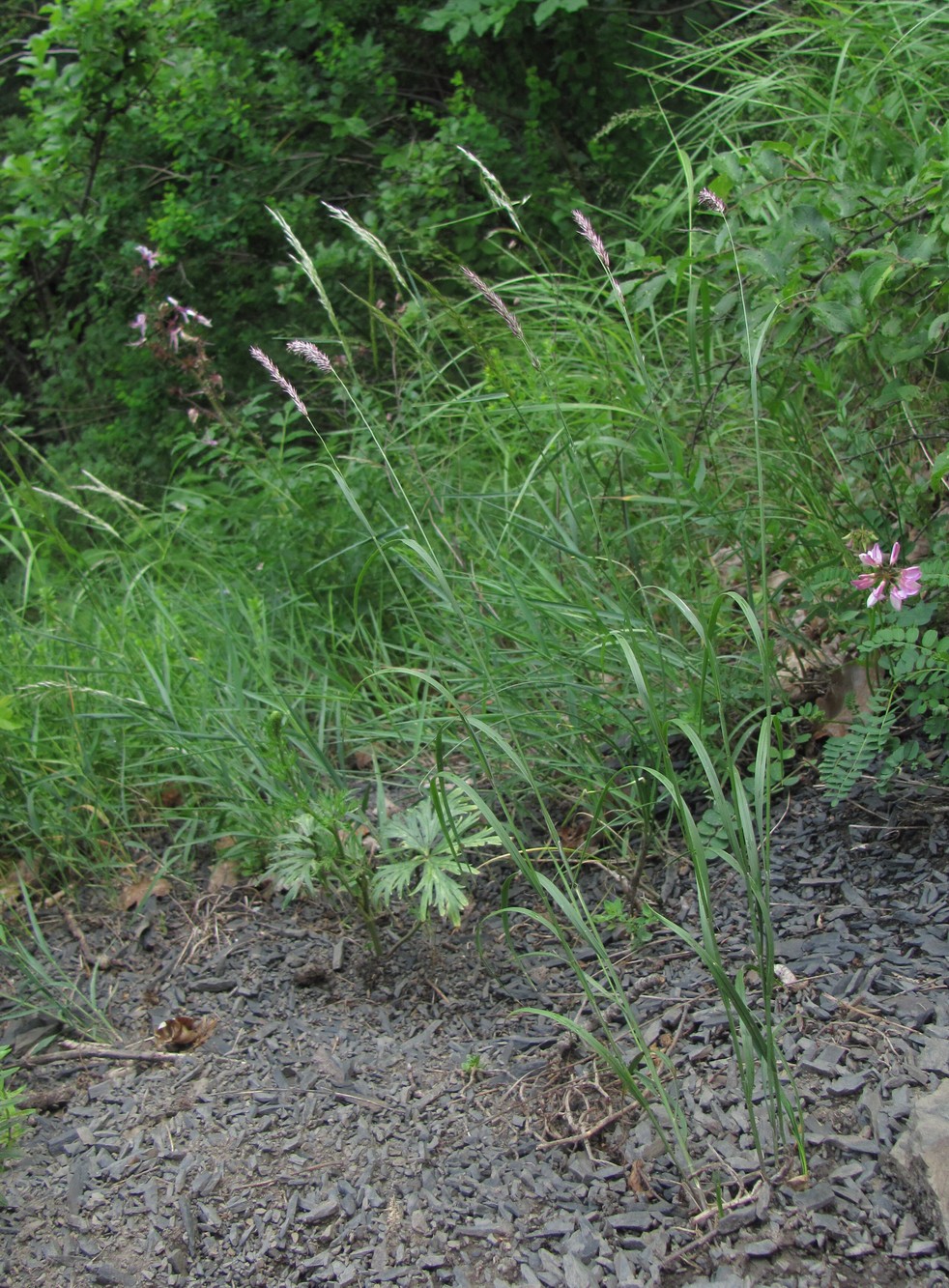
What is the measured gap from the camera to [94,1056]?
6.41ft

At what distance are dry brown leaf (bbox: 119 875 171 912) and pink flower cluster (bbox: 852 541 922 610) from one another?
1550 mm

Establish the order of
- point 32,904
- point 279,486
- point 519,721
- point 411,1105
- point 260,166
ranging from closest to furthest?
1. point 411,1105
2. point 519,721
3. point 32,904
4. point 279,486
5. point 260,166

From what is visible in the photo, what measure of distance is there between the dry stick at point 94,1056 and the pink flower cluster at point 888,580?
1.42m

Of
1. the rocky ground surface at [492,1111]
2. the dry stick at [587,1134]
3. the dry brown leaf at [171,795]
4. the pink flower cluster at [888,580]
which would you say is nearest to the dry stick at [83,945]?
the rocky ground surface at [492,1111]

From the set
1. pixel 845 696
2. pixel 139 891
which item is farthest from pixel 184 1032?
pixel 845 696

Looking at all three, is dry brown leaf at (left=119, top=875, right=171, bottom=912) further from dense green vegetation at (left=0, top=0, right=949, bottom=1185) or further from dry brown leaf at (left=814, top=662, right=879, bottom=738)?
dry brown leaf at (left=814, top=662, right=879, bottom=738)

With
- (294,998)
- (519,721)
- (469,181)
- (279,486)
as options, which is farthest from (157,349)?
(294,998)

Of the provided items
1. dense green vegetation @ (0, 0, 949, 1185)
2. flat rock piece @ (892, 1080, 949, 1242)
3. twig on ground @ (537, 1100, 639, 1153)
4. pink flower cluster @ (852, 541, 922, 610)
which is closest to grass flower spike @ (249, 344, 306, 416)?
dense green vegetation @ (0, 0, 949, 1185)

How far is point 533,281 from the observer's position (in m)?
4.09

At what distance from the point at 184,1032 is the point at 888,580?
4.74ft

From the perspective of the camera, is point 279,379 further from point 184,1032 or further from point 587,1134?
point 587,1134

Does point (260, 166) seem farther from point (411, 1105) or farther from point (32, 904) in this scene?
point (411, 1105)

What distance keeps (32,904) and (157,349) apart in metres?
1.96

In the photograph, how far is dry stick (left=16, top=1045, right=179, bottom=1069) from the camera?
6.31 feet
